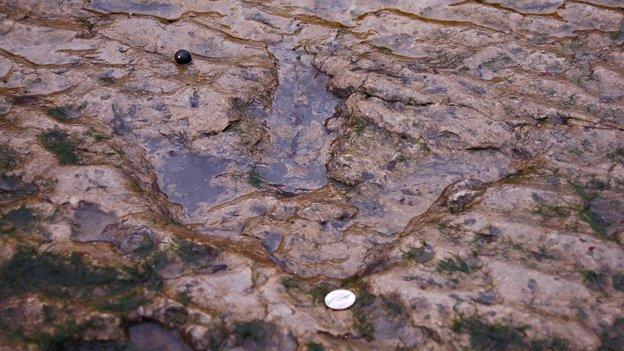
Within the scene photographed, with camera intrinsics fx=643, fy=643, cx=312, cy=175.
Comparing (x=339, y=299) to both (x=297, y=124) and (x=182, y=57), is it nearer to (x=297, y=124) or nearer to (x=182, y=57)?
(x=297, y=124)

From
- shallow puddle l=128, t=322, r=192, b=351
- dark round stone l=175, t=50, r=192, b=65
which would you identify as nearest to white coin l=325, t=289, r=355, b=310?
shallow puddle l=128, t=322, r=192, b=351

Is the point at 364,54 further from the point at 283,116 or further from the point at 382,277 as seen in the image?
the point at 382,277

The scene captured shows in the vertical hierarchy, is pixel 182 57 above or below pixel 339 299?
above

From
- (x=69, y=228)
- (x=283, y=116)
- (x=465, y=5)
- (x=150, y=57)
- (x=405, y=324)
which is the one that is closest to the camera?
(x=405, y=324)

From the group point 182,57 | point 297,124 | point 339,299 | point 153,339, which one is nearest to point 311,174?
point 297,124

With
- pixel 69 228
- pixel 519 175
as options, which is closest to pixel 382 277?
pixel 519 175

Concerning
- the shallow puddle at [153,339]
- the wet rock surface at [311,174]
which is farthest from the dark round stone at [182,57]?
the shallow puddle at [153,339]
